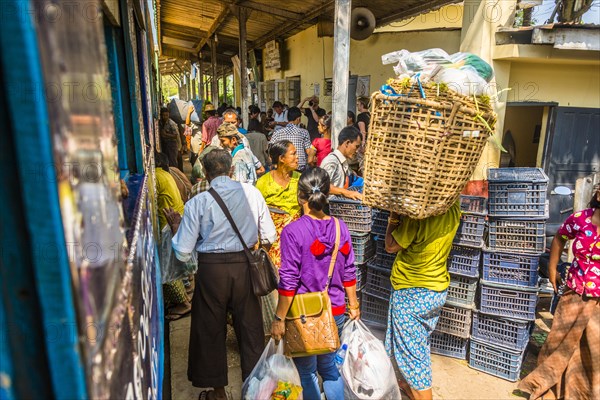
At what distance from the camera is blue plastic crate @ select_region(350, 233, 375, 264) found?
12.2 ft

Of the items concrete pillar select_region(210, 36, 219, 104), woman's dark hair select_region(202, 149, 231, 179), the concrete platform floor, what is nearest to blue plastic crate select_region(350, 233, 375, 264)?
the concrete platform floor

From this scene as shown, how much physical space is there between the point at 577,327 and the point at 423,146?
5.99 ft

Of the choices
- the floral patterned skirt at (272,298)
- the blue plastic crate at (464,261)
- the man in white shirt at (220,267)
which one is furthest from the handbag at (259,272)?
the blue plastic crate at (464,261)

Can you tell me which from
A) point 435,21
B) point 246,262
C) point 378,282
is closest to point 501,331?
point 378,282

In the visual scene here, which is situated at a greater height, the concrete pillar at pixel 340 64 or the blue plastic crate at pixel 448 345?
the concrete pillar at pixel 340 64

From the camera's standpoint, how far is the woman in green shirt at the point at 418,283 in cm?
289

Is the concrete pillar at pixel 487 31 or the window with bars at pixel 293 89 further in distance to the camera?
the window with bars at pixel 293 89

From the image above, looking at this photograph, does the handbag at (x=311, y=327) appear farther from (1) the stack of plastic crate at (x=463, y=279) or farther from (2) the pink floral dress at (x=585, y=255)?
(2) the pink floral dress at (x=585, y=255)

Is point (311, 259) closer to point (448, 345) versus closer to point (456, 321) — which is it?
point (456, 321)

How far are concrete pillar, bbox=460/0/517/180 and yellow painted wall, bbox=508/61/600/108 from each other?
1.30 feet

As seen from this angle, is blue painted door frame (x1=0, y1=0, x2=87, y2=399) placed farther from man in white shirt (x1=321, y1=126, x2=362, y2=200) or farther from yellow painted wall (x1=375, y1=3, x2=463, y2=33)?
yellow painted wall (x1=375, y1=3, x2=463, y2=33)

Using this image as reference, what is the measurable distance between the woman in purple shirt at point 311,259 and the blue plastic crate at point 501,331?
4.84 ft

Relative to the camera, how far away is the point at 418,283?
2949 mm

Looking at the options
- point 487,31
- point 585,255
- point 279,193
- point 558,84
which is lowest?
point 585,255
